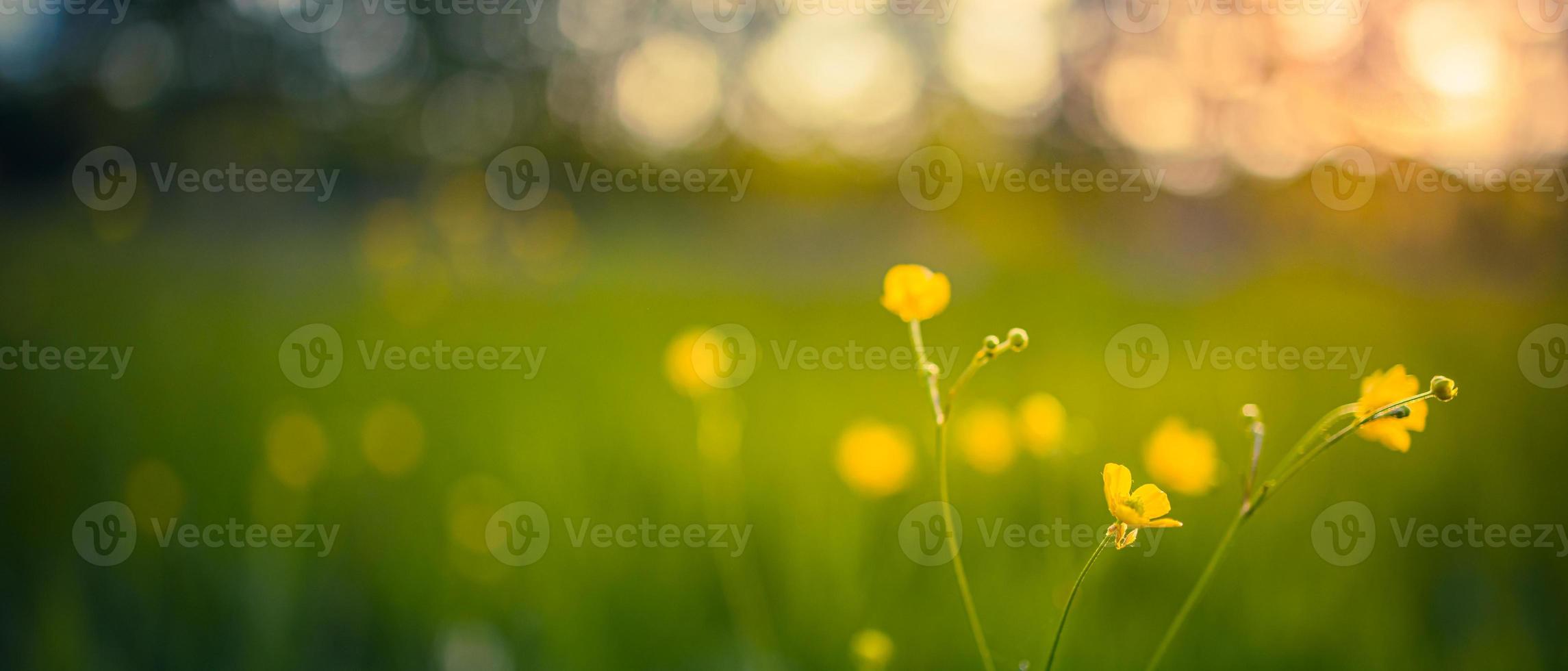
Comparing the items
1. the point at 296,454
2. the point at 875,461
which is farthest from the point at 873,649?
the point at 296,454

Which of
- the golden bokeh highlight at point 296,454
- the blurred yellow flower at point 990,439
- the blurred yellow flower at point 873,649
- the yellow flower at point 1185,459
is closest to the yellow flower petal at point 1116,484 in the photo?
the blurred yellow flower at point 873,649

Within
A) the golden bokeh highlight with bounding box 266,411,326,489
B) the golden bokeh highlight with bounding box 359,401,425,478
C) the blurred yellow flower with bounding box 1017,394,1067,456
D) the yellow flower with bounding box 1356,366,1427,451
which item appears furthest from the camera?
the golden bokeh highlight with bounding box 359,401,425,478

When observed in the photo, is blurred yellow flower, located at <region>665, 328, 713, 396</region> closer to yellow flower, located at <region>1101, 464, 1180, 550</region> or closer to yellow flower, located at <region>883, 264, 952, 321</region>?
yellow flower, located at <region>883, 264, 952, 321</region>

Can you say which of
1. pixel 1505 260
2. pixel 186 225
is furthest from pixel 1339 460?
pixel 186 225

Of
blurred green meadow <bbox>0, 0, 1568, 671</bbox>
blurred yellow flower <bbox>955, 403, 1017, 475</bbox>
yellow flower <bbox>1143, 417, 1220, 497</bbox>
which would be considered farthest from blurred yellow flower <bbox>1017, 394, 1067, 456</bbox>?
blurred yellow flower <bbox>955, 403, 1017, 475</bbox>

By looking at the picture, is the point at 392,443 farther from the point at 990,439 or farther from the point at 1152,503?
the point at 1152,503
